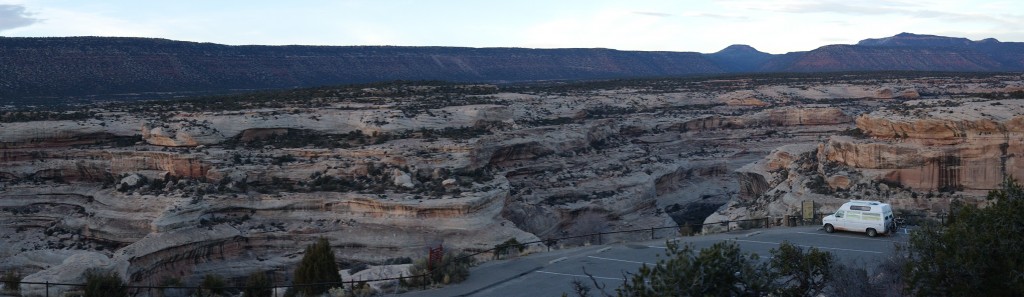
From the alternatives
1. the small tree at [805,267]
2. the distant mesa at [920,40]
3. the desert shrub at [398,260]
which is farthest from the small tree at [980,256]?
the distant mesa at [920,40]

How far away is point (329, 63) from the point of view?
99812 mm

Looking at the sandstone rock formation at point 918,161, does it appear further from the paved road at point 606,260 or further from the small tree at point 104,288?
the small tree at point 104,288

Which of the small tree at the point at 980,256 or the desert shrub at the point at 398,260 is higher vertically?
the small tree at the point at 980,256

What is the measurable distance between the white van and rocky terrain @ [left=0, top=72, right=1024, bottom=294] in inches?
206

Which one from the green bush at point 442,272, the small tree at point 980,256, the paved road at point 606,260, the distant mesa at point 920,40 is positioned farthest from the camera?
the distant mesa at point 920,40

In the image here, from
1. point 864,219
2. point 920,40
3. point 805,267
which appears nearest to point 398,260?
point 864,219

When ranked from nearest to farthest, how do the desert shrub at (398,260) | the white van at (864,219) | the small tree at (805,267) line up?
the small tree at (805,267) < the white van at (864,219) < the desert shrub at (398,260)

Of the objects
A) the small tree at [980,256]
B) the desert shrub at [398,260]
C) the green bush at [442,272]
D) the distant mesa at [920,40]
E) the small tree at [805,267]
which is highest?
the distant mesa at [920,40]

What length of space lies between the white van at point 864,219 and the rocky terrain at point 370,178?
5.22 metres

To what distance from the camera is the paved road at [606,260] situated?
17375 millimetres

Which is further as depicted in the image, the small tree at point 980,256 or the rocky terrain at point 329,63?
the rocky terrain at point 329,63

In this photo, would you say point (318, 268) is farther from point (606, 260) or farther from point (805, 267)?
point (805, 267)

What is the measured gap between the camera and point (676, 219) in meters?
39.2

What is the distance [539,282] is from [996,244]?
8.65m
